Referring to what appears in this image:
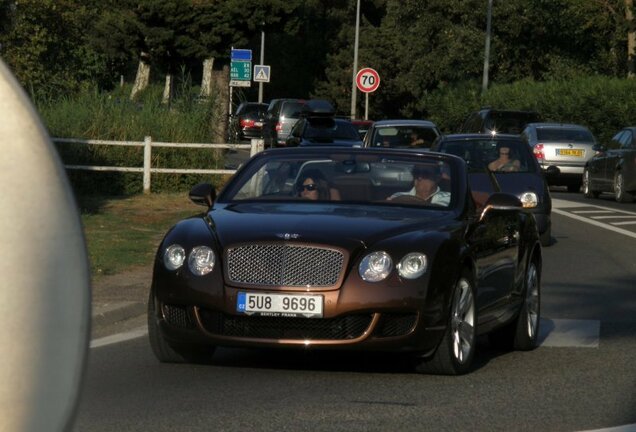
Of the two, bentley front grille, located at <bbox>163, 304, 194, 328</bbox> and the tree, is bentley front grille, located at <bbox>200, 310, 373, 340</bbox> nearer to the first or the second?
bentley front grille, located at <bbox>163, 304, 194, 328</bbox>

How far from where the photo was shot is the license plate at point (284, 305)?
8500mm

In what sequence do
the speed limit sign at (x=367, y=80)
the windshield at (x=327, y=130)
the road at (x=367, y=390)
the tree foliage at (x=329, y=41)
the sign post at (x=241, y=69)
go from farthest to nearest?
1. the speed limit sign at (x=367, y=80)
2. the sign post at (x=241, y=69)
3. the tree foliage at (x=329, y=41)
4. the windshield at (x=327, y=130)
5. the road at (x=367, y=390)

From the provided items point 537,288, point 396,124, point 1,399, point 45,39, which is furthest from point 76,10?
point 1,399

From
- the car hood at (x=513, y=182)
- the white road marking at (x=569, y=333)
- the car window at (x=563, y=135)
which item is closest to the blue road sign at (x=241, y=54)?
the car window at (x=563, y=135)

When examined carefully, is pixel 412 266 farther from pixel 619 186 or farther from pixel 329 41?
pixel 329 41

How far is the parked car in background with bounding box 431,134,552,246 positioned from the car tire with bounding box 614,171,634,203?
9.56m

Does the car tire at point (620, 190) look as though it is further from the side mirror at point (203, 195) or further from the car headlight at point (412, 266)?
the car headlight at point (412, 266)

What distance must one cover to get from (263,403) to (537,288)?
12.1 ft

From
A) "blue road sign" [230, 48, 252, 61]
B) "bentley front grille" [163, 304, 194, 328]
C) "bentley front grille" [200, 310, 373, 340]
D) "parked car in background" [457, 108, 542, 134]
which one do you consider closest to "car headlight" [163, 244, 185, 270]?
"bentley front grille" [163, 304, 194, 328]

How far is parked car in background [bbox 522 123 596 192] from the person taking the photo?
115 ft

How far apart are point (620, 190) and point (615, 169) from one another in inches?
21.5

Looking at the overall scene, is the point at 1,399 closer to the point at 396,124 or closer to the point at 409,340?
the point at 409,340

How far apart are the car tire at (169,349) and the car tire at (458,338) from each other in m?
1.27

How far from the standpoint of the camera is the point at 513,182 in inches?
804
